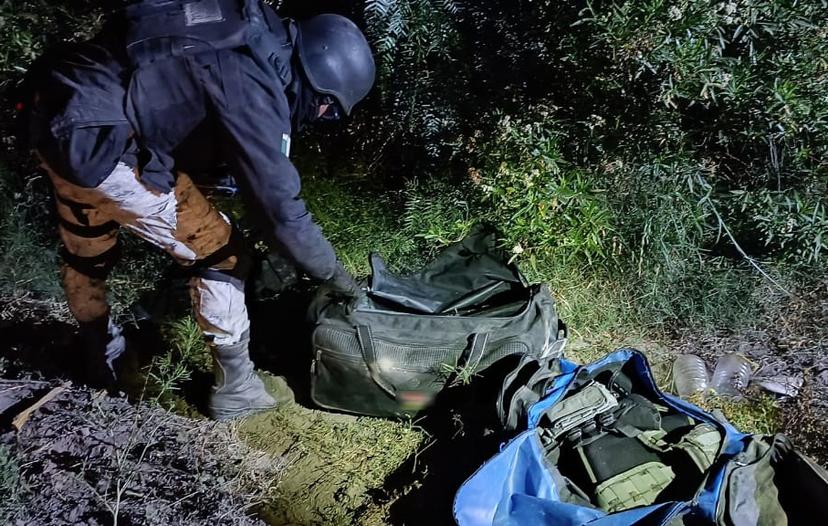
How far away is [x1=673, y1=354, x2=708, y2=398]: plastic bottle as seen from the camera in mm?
3066

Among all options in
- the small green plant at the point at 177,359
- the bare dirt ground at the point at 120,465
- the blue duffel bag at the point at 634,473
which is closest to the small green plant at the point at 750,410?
the blue duffel bag at the point at 634,473

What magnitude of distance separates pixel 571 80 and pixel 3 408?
2730 millimetres

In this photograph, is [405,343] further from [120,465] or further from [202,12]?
[202,12]

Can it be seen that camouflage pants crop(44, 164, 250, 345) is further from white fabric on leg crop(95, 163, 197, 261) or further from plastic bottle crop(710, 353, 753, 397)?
plastic bottle crop(710, 353, 753, 397)

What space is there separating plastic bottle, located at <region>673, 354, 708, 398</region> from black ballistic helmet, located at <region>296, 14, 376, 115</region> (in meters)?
1.84

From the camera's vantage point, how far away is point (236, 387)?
9.39 ft

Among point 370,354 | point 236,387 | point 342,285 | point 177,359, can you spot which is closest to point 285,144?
point 342,285

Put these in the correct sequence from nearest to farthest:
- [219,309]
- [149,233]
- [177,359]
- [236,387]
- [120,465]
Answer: [120,465] → [149,233] → [219,309] → [236,387] → [177,359]

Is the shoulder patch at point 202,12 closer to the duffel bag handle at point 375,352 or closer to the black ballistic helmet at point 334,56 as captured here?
the black ballistic helmet at point 334,56

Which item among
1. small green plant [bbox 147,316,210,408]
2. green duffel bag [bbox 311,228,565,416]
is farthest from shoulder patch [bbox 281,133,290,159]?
small green plant [bbox 147,316,210,408]

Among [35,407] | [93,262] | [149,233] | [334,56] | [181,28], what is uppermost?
[181,28]

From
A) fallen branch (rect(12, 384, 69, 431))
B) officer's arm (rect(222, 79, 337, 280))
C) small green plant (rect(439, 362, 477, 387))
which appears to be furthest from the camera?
small green plant (rect(439, 362, 477, 387))

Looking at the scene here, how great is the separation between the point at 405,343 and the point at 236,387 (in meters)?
0.70

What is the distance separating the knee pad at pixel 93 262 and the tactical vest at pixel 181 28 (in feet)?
2.82
